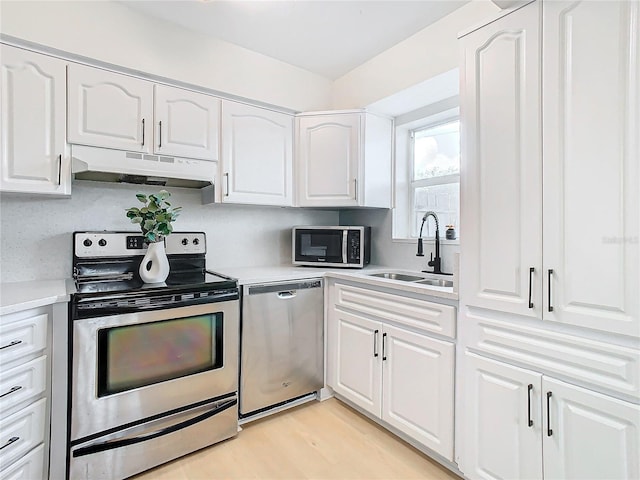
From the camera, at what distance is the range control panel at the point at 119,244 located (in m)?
1.96

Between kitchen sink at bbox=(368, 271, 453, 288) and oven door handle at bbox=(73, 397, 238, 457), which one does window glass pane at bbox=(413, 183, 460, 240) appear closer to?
kitchen sink at bbox=(368, 271, 453, 288)

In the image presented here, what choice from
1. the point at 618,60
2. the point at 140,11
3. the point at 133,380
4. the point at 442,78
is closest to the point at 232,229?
the point at 133,380

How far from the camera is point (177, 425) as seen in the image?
1.77 m

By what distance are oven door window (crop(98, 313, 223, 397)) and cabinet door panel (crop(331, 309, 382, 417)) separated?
32.0 inches

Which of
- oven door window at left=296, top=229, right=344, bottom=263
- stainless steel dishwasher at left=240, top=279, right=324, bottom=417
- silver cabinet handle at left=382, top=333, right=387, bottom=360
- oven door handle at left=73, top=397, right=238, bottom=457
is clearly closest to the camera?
oven door handle at left=73, top=397, right=238, bottom=457

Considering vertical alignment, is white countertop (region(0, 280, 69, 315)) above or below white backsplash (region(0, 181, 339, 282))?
below

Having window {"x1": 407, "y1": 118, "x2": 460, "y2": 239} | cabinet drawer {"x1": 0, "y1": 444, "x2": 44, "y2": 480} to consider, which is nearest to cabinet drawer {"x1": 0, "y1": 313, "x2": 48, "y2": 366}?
cabinet drawer {"x1": 0, "y1": 444, "x2": 44, "y2": 480}

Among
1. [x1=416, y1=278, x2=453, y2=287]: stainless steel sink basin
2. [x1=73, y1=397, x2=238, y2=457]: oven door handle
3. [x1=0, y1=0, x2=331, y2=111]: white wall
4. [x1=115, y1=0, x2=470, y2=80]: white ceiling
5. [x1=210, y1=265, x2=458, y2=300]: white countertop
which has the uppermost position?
[x1=115, y1=0, x2=470, y2=80]: white ceiling

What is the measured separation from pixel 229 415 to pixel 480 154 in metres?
1.95

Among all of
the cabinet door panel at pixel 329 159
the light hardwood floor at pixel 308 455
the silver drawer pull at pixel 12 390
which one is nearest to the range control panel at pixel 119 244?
the silver drawer pull at pixel 12 390

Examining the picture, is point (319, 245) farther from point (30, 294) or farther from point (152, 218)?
point (30, 294)

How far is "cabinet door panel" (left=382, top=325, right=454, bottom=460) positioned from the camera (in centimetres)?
162

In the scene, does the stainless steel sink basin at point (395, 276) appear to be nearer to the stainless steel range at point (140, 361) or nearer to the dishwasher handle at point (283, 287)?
the dishwasher handle at point (283, 287)

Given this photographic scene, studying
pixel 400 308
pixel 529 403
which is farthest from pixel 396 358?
pixel 529 403
